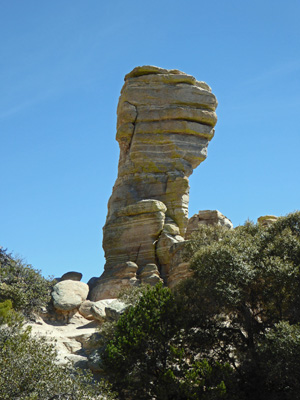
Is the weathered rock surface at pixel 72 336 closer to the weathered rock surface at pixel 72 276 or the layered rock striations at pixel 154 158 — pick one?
the layered rock striations at pixel 154 158

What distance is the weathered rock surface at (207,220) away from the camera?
63719 mm

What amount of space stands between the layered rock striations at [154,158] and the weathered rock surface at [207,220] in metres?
3.71

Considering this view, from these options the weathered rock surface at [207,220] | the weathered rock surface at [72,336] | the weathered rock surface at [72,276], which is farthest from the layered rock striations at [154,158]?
the weathered rock surface at [72,336]

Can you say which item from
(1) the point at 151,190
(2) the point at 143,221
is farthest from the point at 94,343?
(1) the point at 151,190

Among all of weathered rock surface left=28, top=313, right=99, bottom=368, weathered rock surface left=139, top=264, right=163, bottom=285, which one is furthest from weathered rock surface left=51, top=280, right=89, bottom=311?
weathered rock surface left=139, top=264, right=163, bottom=285

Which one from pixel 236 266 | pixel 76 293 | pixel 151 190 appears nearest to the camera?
pixel 236 266

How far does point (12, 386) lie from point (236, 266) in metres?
15.6

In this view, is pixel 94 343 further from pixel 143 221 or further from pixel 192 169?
pixel 192 169

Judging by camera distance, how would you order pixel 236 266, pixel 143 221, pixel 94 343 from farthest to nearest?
pixel 143 221 → pixel 94 343 → pixel 236 266

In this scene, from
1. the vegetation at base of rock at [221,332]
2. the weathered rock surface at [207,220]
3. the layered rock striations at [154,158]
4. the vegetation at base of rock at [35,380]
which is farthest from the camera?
the weathered rock surface at [207,220]

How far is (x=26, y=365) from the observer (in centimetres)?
2858

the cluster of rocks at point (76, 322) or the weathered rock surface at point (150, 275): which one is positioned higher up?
the weathered rock surface at point (150, 275)

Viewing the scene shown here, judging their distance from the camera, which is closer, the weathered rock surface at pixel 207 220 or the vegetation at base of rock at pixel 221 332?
the vegetation at base of rock at pixel 221 332

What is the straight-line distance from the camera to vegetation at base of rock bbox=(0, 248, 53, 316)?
45.3 metres
